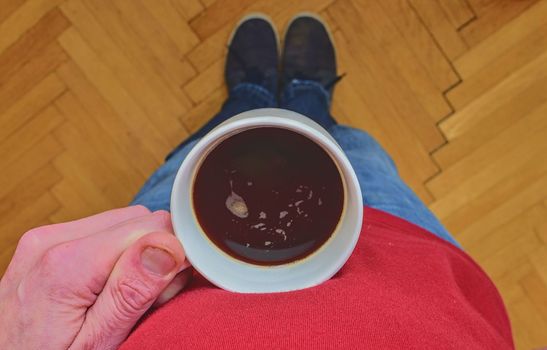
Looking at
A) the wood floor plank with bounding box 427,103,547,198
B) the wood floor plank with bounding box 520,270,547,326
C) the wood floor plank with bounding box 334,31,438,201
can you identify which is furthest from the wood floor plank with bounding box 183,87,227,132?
the wood floor plank with bounding box 520,270,547,326

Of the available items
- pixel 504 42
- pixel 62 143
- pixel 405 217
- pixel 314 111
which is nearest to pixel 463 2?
pixel 504 42

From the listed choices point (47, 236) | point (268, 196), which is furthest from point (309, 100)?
point (47, 236)

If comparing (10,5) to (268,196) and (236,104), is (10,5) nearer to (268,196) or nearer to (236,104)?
(236,104)

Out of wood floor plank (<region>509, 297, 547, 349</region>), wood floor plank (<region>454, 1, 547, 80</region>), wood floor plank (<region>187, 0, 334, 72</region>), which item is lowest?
wood floor plank (<region>509, 297, 547, 349</region>)

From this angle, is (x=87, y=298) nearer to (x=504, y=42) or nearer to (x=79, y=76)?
(x=79, y=76)

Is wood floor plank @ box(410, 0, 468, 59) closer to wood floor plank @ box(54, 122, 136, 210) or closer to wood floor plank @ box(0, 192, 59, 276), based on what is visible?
wood floor plank @ box(54, 122, 136, 210)

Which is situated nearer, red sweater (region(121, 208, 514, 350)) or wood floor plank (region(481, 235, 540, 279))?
red sweater (region(121, 208, 514, 350))

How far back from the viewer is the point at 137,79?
1.15 meters

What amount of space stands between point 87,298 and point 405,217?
51 centimetres

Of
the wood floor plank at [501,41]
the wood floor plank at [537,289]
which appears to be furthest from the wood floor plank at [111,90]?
Answer: the wood floor plank at [537,289]

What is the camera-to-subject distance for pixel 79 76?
1.15 meters

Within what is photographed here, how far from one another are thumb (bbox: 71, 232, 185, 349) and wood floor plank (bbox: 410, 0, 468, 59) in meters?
0.83

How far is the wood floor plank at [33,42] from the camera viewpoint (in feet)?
3.71

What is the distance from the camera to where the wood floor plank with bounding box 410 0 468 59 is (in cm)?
112
